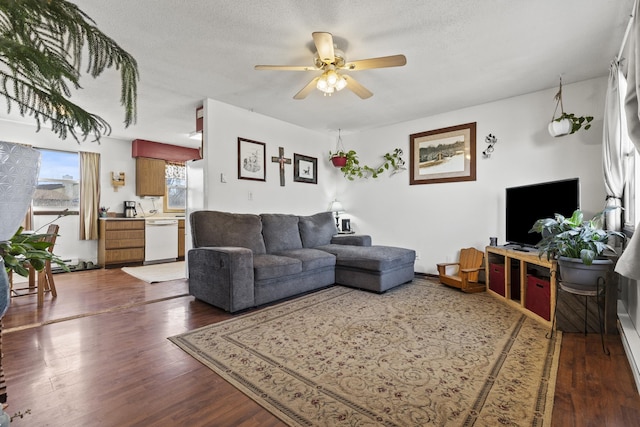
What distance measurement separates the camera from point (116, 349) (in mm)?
2062

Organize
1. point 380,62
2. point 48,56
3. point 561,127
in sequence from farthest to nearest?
point 561,127 → point 380,62 → point 48,56

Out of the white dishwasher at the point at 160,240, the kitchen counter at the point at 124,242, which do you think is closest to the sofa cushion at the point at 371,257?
the white dishwasher at the point at 160,240

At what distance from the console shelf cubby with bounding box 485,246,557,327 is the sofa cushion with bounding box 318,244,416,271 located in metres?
0.96

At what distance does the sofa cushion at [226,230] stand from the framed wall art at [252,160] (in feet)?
2.51

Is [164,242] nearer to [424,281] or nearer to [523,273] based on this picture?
[424,281]

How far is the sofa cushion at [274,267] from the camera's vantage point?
9.50 ft

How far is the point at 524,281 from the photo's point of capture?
9.17ft

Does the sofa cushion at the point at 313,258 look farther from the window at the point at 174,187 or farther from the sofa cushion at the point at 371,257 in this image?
the window at the point at 174,187

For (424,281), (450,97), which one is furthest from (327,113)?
(424,281)

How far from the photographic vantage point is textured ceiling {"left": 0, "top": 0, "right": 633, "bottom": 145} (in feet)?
6.77

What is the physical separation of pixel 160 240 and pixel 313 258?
3.75 metres

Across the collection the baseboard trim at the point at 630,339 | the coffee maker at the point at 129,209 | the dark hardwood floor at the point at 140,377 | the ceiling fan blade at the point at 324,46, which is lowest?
the dark hardwood floor at the point at 140,377

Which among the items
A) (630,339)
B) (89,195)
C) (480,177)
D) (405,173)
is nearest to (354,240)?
(405,173)

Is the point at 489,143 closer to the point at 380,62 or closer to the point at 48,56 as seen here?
the point at 380,62
